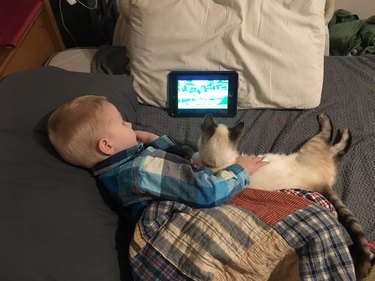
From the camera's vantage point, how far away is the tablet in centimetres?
145

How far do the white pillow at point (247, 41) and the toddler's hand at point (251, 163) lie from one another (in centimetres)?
34

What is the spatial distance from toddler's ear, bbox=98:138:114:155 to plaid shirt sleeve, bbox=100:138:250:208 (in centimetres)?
5

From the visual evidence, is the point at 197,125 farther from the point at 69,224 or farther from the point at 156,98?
the point at 69,224

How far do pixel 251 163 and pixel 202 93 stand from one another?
15.6 inches

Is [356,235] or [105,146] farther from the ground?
[105,146]

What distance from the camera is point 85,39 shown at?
7.02 ft

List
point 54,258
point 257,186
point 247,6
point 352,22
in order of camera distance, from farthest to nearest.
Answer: point 352,22 → point 247,6 → point 257,186 → point 54,258

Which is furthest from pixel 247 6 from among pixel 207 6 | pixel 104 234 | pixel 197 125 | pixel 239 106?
pixel 104 234

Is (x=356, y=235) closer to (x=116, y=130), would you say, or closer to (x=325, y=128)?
(x=325, y=128)

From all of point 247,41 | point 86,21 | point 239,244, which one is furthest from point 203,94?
point 86,21

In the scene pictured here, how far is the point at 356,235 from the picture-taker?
3.40ft

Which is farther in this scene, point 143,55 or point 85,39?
point 85,39

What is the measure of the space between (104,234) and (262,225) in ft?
1.37

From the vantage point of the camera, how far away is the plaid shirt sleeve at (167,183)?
3.37 feet
